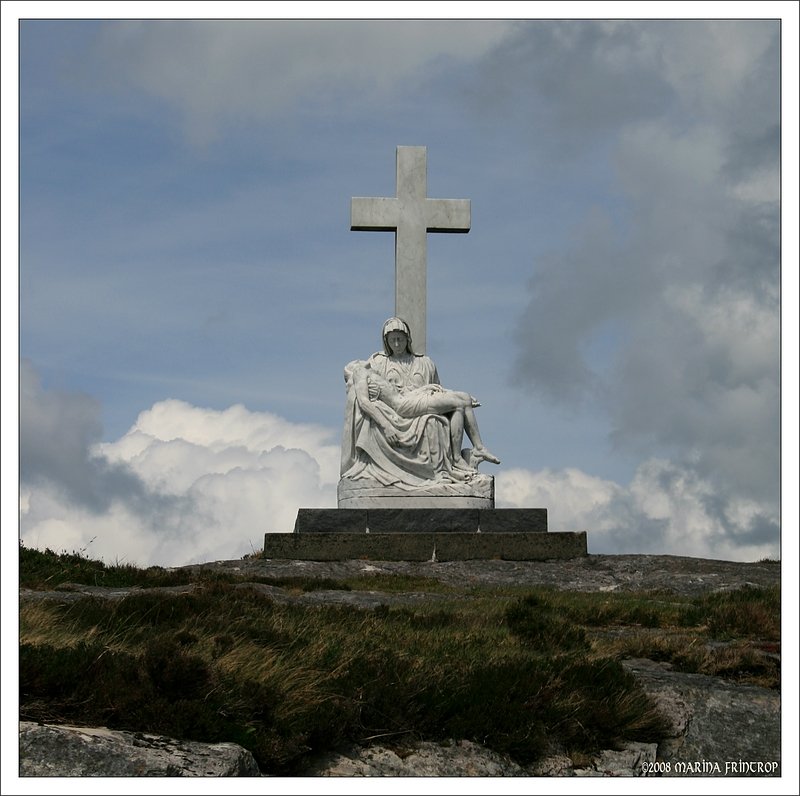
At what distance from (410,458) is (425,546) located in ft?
6.06

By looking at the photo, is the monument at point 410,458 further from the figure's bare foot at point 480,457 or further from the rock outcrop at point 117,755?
the rock outcrop at point 117,755

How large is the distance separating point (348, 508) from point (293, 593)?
5.03 m

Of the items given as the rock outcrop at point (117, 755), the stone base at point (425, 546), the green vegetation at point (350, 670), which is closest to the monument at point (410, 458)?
the stone base at point (425, 546)

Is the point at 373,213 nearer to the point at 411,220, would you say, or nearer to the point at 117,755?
the point at 411,220

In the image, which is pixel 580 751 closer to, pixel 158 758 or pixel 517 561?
pixel 158 758

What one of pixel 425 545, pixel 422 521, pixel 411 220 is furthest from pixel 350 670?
pixel 411 220

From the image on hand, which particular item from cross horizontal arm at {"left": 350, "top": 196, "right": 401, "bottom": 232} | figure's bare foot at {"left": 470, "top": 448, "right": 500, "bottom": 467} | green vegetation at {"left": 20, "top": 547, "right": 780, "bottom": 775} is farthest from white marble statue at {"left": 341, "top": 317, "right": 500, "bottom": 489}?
green vegetation at {"left": 20, "top": 547, "right": 780, "bottom": 775}

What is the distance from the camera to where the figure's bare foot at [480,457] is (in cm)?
1770

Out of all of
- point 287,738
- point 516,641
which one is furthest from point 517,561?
Answer: point 287,738

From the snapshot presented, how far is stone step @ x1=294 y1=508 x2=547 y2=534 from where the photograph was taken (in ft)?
54.3

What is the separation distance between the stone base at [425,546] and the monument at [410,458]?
0.04ft

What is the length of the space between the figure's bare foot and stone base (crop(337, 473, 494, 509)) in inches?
13.7

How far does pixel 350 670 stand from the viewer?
7375 mm

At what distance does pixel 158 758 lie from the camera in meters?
6.10
